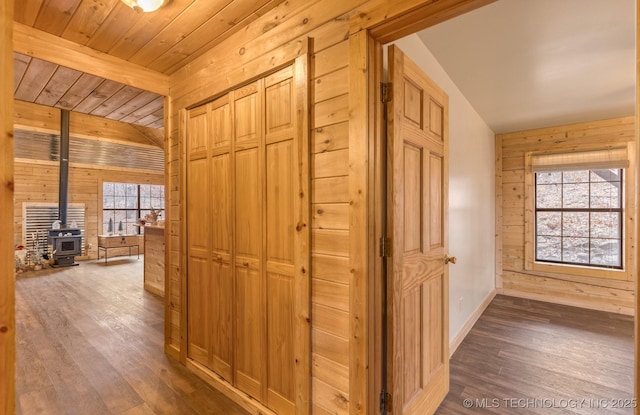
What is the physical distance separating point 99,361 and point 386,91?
3.16m

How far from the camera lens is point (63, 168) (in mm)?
6316

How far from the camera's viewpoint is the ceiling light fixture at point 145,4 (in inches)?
Answer: 63.5

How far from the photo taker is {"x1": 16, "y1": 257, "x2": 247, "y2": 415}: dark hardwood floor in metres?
1.96

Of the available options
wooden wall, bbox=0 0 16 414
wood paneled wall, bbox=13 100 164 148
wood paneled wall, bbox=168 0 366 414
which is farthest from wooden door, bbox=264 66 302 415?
wood paneled wall, bbox=13 100 164 148

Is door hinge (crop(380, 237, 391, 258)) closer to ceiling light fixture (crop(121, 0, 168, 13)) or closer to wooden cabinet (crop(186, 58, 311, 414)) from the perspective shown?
wooden cabinet (crop(186, 58, 311, 414))

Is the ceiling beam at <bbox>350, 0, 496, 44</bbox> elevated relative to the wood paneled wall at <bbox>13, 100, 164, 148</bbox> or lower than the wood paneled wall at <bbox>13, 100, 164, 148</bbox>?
lower

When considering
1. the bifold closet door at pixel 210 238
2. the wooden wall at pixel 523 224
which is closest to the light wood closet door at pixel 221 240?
the bifold closet door at pixel 210 238

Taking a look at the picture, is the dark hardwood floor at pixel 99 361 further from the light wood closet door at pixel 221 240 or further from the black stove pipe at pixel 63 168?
the black stove pipe at pixel 63 168

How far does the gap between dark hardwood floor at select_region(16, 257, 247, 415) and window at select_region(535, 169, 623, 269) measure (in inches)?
195

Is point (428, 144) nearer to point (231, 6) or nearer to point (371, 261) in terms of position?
point (371, 261)

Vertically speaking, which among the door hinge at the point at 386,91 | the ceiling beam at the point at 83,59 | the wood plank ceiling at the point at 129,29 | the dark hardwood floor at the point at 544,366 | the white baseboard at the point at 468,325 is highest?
the wood plank ceiling at the point at 129,29

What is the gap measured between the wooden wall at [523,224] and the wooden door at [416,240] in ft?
11.0

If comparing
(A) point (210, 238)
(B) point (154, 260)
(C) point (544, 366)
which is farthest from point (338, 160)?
(B) point (154, 260)

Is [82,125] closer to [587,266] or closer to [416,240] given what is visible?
[416,240]
